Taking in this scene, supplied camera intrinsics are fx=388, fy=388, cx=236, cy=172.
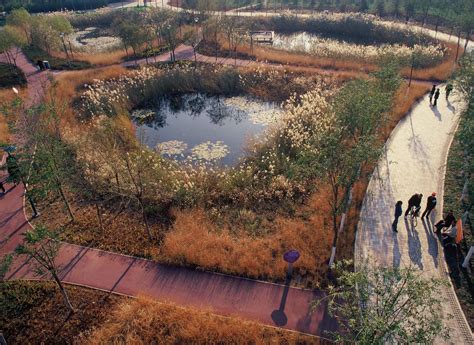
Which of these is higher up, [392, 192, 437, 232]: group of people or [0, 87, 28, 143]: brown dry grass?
[392, 192, 437, 232]: group of people

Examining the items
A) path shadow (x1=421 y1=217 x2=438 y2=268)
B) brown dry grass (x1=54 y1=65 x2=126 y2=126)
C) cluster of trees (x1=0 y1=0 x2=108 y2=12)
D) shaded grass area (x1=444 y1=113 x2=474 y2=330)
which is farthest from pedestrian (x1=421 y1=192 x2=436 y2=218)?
cluster of trees (x1=0 y1=0 x2=108 y2=12)

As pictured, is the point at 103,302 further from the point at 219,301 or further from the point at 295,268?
the point at 295,268

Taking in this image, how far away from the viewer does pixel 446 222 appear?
10898 millimetres

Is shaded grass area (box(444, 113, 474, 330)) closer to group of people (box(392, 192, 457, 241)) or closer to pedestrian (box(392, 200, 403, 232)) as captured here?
group of people (box(392, 192, 457, 241))

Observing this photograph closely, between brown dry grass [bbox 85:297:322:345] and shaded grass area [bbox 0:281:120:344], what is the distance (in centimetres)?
53

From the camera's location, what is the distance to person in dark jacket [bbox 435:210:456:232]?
10.8 metres

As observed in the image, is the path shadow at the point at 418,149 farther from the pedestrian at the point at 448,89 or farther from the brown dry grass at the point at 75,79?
the brown dry grass at the point at 75,79

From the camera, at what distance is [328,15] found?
33562mm

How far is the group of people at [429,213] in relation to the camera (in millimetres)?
10844

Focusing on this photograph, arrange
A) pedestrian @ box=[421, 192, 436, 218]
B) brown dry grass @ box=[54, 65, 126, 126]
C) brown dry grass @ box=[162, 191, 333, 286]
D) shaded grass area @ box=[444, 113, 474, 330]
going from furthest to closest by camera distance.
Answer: brown dry grass @ box=[54, 65, 126, 126]
pedestrian @ box=[421, 192, 436, 218]
brown dry grass @ box=[162, 191, 333, 286]
shaded grass area @ box=[444, 113, 474, 330]

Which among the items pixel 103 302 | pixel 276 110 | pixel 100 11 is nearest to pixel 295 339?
pixel 103 302

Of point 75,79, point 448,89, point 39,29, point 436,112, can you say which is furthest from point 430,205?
point 39,29

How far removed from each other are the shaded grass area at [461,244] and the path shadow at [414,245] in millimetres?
707

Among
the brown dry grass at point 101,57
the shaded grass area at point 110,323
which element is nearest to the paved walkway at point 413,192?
the shaded grass area at point 110,323
